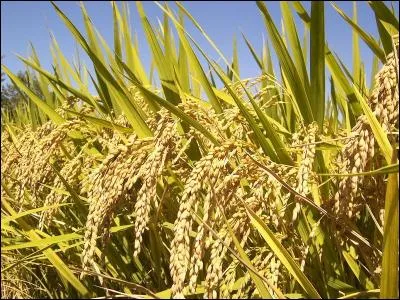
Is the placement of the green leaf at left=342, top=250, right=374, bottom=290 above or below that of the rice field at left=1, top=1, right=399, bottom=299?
below

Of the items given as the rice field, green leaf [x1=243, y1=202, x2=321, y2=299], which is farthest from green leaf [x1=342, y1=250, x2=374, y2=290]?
green leaf [x1=243, y1=202, x2=321, y2=299]

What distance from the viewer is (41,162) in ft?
5.87

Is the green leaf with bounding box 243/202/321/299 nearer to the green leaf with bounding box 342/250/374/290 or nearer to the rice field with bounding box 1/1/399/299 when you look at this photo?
the rice field with bounding box 1/1/399/299

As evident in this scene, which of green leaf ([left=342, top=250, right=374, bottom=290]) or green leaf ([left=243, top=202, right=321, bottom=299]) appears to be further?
green leaf ([left=342, top=250, right=374, bottom=290])

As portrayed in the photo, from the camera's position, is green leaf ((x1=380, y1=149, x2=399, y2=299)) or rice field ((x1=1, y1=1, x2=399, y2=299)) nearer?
green leaf ((x1=380, y1=149, x2=399, y2=299))

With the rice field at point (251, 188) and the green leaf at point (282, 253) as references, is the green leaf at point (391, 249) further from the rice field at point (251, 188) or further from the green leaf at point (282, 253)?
the green leaf at point (282, 253)

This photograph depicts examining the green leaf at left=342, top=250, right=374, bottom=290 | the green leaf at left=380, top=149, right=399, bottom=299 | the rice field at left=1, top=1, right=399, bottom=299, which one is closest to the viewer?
the green leaf at left=380, top=149, right=399, bottom=299

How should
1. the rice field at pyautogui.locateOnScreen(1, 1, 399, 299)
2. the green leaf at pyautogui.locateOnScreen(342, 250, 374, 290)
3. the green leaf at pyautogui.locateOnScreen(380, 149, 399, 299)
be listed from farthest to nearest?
the green leaf at pyautogui.locateOnScreen(342, 250, 374, 290) → the rice field at pyautogui.locateOnScreen(1, 1, 399, 299) → the green leaf at pyautogui.locateOnScreen(380, 149, 399, 299)

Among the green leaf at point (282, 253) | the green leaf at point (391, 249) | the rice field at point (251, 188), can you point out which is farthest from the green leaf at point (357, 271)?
the green leaf at point (391, 249)

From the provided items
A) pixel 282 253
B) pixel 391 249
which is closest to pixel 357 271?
pixel 282 253

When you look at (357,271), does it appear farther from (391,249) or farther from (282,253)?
(391,249)

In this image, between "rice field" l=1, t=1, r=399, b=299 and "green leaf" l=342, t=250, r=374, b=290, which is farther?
"green leaf" l=342, t=250, r=374, b=290

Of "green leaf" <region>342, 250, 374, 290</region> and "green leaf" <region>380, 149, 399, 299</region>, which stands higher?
"green leaf" <region>380, 149, 399, 299</region>

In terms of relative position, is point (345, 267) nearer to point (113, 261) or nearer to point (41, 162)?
point (113, 261)
